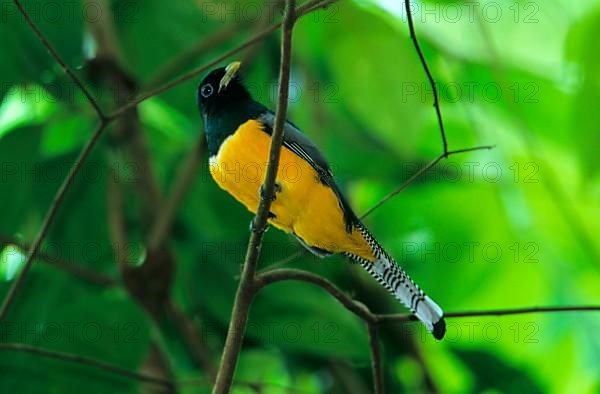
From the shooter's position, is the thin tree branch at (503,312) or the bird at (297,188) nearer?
the thin tree branch at (503,312)

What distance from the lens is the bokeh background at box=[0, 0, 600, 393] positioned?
266 cm

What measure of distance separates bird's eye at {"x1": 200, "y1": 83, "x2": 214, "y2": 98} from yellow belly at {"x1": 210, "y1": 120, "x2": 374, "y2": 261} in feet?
0.74

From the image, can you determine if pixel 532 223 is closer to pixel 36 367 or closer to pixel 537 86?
pixel 537 86

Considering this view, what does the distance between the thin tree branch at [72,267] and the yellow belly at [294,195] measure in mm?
583

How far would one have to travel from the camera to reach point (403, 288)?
208 cm

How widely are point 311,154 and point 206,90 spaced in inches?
16.6

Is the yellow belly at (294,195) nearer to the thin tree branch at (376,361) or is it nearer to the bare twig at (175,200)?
the thin tree branch at (376,361)

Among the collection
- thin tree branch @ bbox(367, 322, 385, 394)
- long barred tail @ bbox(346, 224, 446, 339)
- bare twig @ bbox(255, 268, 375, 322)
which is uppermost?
long barred tail @ bbox(346, 224, 446, 339)

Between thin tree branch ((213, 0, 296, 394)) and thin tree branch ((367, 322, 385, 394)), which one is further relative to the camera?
thin tree branch ((367, 322, 385, 394))

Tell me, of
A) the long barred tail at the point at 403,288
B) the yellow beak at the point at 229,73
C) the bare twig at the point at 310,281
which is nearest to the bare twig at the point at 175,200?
the yellow beak at the point at 229,73

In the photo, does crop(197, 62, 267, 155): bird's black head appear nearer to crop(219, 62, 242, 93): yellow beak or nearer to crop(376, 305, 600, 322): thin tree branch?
A: crop(219, 62, 242, 93): yellow beak

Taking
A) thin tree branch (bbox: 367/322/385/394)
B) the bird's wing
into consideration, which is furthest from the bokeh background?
thin tree branch (bbox: 367/322/385/394)

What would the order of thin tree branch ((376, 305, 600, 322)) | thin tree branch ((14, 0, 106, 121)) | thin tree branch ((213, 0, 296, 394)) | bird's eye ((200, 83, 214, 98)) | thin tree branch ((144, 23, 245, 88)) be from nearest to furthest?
thin tree branch ((213, 0, 296, 394))
thin tree branch ((376, 305, 600, 322))
thin tree branch ((14, 0, 106, 121))
bird's eye ((200, 83, 214, 98))
thin tree branch ((144, 23, 245, 88))

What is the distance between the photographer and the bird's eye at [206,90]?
240 cm
